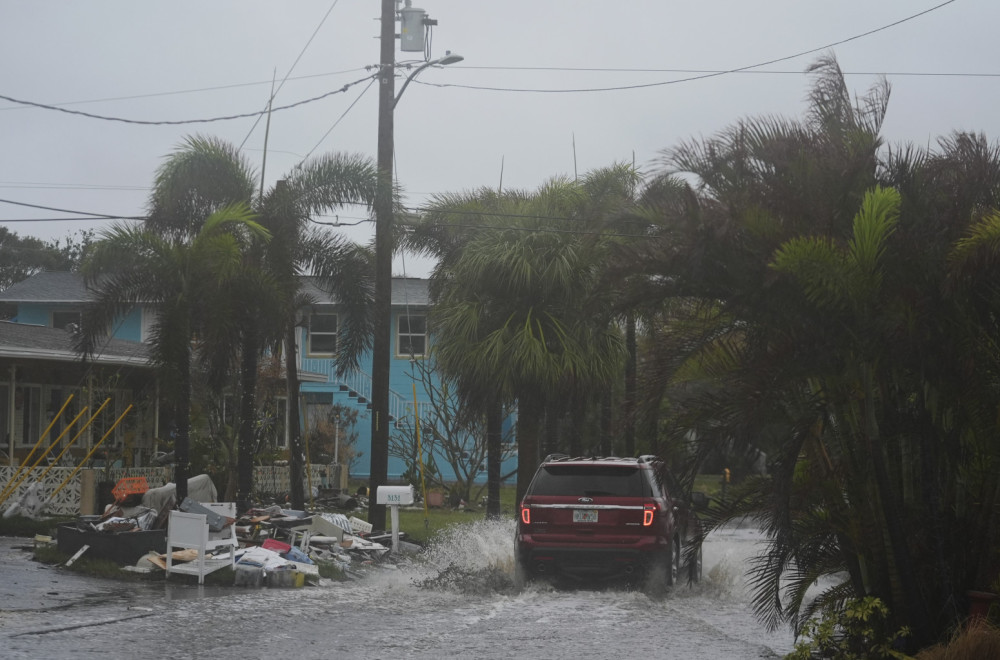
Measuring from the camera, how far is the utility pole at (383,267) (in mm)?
20953

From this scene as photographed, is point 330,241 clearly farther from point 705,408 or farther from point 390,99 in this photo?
point 705,408

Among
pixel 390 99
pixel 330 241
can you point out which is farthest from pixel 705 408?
pixel 330 241

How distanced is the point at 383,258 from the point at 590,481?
7458 millimetres

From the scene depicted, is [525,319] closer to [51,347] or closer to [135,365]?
[135,365]

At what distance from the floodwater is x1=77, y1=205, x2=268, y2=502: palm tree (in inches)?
152

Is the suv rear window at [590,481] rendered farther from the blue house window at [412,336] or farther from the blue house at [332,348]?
the blue house window at [412,336]

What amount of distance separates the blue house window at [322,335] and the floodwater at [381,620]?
986 inches

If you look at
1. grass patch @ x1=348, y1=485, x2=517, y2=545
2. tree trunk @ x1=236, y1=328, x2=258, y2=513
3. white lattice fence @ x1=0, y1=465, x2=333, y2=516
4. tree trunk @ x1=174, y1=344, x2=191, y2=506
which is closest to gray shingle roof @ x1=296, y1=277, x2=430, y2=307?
grass patch @ x1=348, y1=485, x2=517, y2=545

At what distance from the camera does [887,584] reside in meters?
9.68

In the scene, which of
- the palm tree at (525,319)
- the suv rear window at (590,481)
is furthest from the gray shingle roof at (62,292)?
the suv rear window at (590,481)

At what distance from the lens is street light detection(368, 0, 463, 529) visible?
68.7ft

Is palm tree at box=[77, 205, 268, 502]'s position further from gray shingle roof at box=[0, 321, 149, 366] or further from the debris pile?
the debris pile

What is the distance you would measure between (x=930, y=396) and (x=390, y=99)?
13.6 meters

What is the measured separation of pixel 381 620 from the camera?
1252 cm
